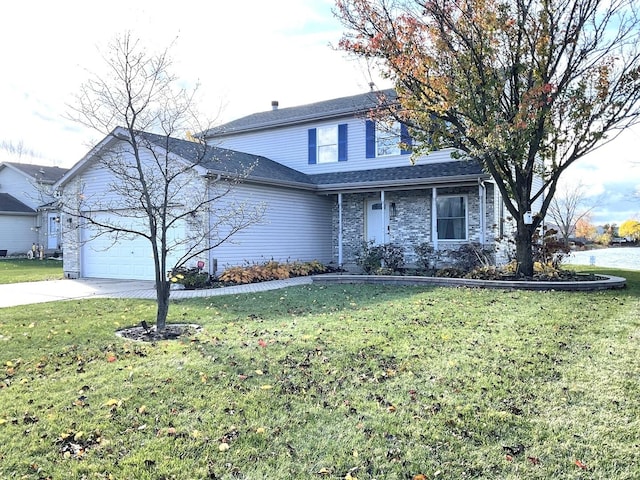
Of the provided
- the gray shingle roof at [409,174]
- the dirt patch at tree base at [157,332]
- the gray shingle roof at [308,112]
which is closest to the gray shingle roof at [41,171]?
the gray shingle roof at [308,112]

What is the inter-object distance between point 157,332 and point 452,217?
11.0 metres

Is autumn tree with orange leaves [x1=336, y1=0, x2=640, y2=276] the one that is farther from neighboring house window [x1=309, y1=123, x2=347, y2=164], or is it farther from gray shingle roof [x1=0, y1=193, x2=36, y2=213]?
gray shingle roof [x1=0, y1=193, x2=36, y2=213]

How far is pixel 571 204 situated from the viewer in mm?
36250

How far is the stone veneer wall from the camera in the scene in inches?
570

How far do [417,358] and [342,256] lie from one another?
12103 mm

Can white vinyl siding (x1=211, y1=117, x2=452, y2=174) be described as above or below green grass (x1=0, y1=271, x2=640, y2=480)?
above

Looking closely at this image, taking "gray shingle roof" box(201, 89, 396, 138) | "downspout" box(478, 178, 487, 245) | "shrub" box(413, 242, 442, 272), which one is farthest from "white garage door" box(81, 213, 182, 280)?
"downspout" box(478, 178, 487, 245)

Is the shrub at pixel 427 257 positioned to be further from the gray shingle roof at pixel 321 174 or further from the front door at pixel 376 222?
the gray shingle roof at pixel 321 174

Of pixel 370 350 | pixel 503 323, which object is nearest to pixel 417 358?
pixel 370 350

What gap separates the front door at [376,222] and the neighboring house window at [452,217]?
1.86 meters

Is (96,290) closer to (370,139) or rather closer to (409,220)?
(409,220)

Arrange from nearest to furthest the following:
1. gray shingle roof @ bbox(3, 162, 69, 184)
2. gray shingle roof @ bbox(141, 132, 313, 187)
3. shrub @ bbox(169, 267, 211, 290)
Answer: shrub @ bbox(169, 267, 211, 290), gray shingle roof @ bbox(141, 132, 313, 187), gray shingle roof @ bbox(3, 162, 69, 184)

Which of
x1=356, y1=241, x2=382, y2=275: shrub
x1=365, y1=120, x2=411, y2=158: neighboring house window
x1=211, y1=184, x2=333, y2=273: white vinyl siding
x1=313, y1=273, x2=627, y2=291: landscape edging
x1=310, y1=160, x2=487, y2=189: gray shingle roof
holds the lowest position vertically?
x1=313, y1=273, x2=627, y2=291: landscape edging

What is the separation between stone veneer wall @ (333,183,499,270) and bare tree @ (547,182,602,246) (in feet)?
80.4
